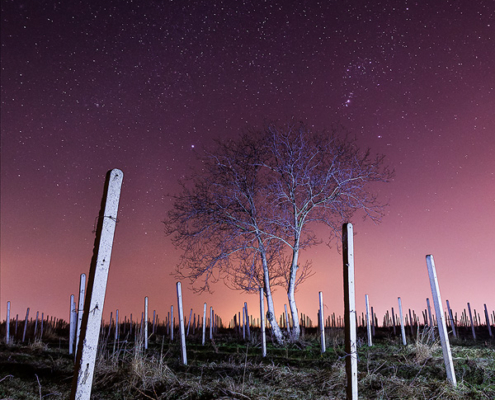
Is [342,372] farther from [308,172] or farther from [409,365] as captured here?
[308,172]

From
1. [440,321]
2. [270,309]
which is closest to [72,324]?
[270,309]

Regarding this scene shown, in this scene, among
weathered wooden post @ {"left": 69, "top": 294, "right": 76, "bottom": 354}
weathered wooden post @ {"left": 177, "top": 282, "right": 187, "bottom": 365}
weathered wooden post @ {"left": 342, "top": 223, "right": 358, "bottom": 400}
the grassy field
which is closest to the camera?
weathered wooden post @ {"left": 342, "top": 223, "right": 358, "bottom": 400}

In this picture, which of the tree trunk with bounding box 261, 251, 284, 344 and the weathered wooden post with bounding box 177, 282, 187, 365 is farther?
the tree trunk with bounding box 261, 251, 284, 344

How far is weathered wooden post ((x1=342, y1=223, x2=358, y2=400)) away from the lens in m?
4.91

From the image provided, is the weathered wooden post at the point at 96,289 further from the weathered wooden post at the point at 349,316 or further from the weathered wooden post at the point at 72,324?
the weathered wooden post at the point at 72,324

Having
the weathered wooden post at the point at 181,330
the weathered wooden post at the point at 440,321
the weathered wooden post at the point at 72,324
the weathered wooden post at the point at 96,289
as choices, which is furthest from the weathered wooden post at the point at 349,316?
the weathered wooden post at the point at 72,324

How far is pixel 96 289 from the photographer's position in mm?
4152

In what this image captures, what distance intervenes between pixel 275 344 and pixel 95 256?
11453 mm

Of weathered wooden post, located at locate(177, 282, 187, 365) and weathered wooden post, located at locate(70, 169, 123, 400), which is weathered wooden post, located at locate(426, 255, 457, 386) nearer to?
weathered wooden post, located at locate(70, 169, 123, 400)

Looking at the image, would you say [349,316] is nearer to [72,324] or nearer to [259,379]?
[259,379]

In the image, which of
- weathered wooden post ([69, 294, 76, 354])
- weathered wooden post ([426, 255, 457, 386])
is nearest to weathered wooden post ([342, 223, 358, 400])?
weathered wooden post ([426, 255, 457, 386])

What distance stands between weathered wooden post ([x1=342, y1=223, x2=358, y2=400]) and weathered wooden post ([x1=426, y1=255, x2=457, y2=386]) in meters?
2.32

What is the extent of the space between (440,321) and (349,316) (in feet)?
8.04

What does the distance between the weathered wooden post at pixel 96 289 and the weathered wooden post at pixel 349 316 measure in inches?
112
